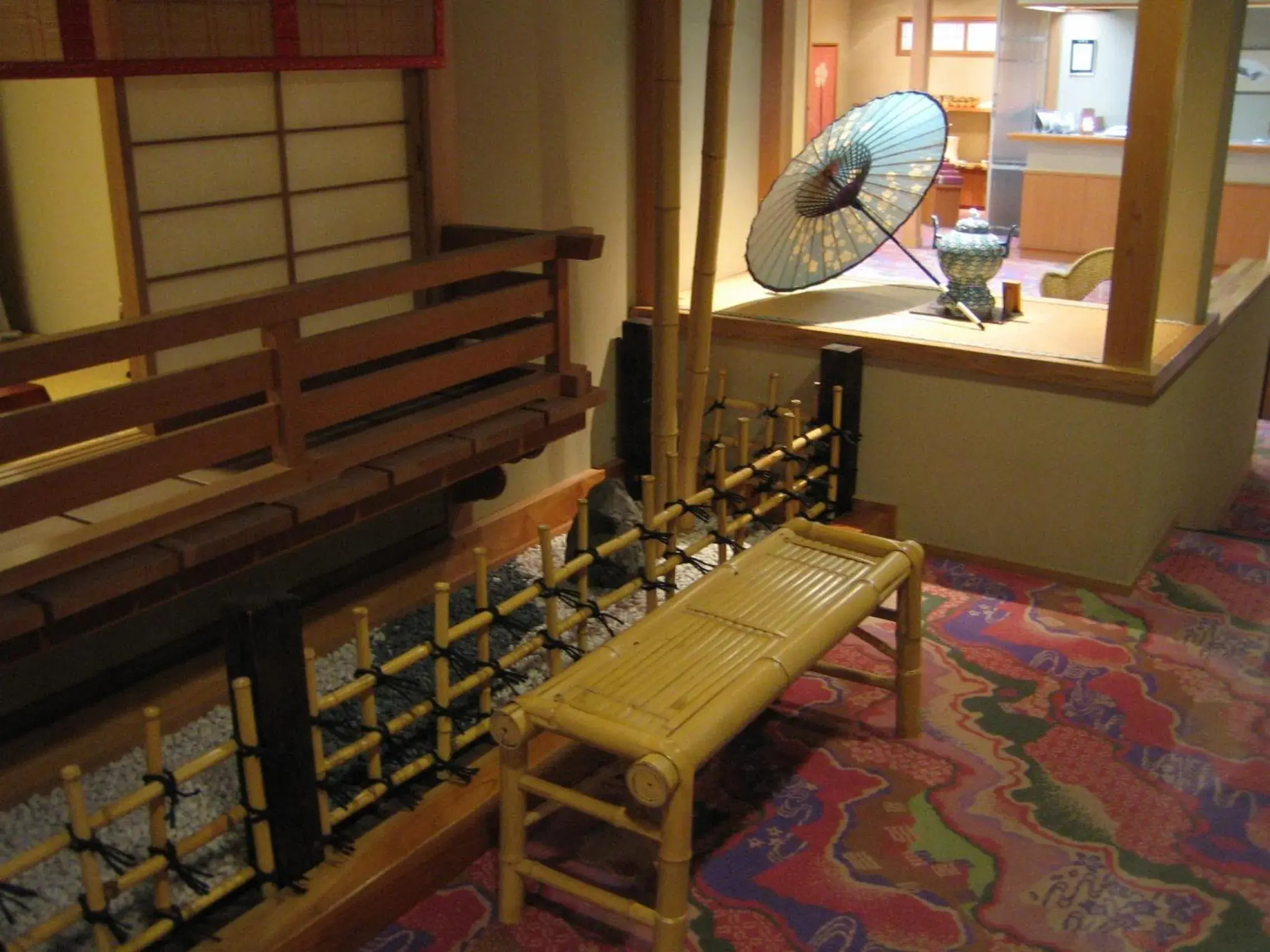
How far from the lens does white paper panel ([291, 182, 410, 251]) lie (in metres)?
3.53

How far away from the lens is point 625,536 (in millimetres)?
3256

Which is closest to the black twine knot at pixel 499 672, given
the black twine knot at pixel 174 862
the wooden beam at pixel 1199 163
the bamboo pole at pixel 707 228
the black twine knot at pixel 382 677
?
the black twine knot at pixel 382 677

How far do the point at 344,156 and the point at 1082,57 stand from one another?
840 centimetres

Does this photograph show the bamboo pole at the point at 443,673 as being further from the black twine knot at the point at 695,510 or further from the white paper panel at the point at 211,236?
the white paper panel at the point at 211,236

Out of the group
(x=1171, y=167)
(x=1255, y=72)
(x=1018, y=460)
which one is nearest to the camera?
(x=1171, y=167)

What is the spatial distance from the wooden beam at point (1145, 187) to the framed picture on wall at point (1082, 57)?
7.07 meters

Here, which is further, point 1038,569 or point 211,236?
point 1038,569

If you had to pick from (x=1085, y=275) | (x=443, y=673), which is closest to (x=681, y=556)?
(x=443, y=673)

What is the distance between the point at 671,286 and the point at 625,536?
0.97m

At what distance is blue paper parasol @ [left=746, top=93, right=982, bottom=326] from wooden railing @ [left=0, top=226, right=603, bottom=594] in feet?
4.44

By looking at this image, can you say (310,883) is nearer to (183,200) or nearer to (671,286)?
(183,200)

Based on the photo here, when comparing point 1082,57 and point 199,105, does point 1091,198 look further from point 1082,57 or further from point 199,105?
point 199,105

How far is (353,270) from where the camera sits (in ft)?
12.1

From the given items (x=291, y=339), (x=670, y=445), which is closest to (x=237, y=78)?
(x=291, y=339)
